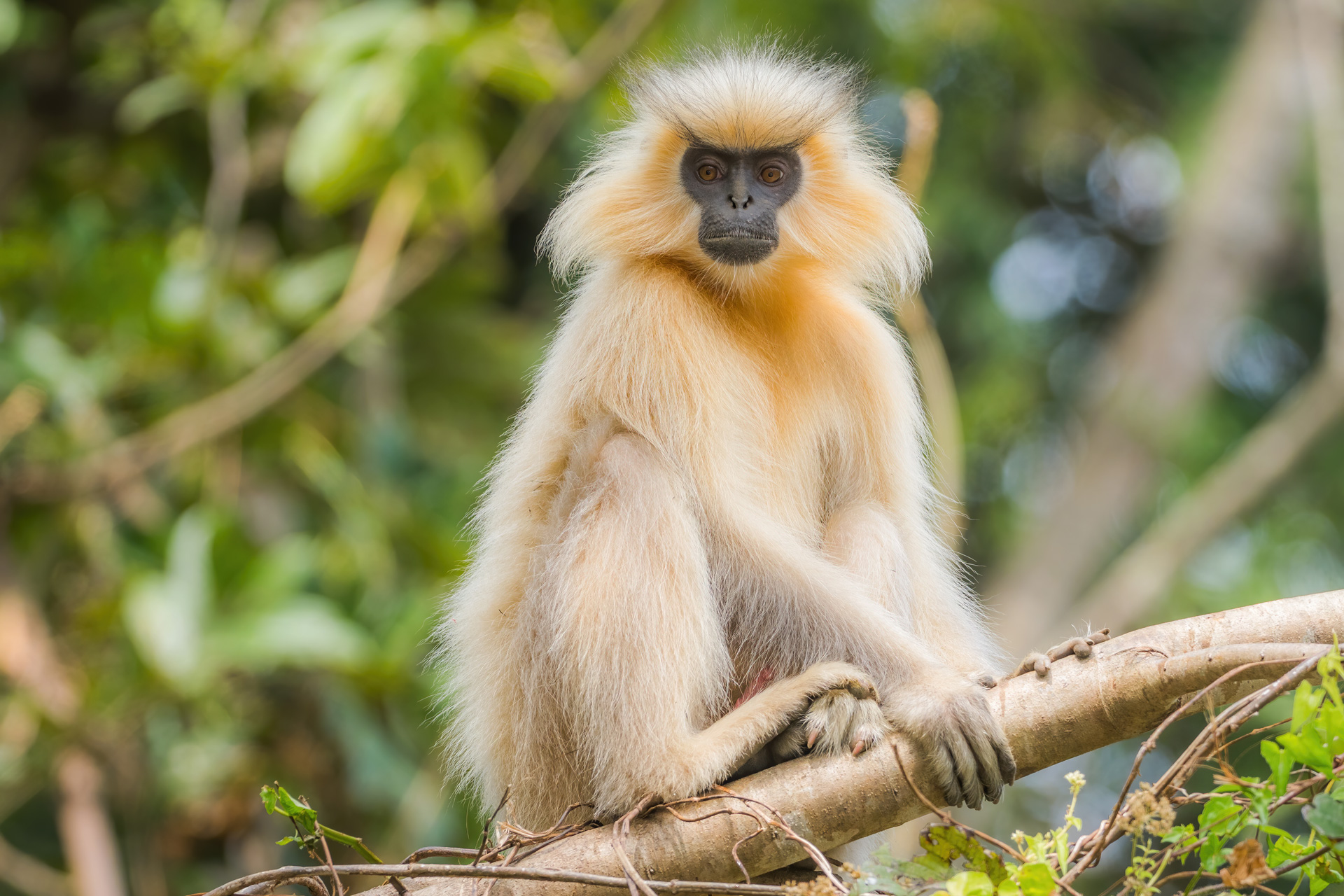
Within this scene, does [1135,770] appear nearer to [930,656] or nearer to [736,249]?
[930,656]

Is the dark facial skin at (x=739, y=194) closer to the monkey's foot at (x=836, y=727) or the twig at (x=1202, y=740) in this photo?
the monkey's foot at (x=836, y=727)

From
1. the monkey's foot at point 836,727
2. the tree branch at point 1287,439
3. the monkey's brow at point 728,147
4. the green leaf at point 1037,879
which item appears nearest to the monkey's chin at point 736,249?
the monkey's brow at point 728,147

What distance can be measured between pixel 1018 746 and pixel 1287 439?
6.35 m

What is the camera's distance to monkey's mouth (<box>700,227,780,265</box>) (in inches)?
159

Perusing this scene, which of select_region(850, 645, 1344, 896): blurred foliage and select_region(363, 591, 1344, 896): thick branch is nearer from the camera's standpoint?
select_region(850, 645, 1344, 896): blurred foliage

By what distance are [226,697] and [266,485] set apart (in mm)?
1912

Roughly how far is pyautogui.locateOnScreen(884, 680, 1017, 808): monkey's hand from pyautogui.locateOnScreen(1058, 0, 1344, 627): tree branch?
18.5 ft

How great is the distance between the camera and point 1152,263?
42.7 ft

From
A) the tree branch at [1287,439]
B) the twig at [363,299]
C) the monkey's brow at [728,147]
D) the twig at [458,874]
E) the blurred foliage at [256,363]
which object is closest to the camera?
the twig at [458,874]

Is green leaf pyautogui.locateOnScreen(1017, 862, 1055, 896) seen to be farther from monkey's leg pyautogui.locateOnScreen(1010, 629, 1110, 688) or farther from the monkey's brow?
the monkey's brow

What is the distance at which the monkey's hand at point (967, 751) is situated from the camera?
2.94 m

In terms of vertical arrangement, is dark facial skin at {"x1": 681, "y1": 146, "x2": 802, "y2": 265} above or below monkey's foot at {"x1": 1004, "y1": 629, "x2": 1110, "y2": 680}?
above

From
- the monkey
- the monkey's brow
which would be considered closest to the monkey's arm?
the monkey

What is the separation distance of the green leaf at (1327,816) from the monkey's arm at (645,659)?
112 centimetres
